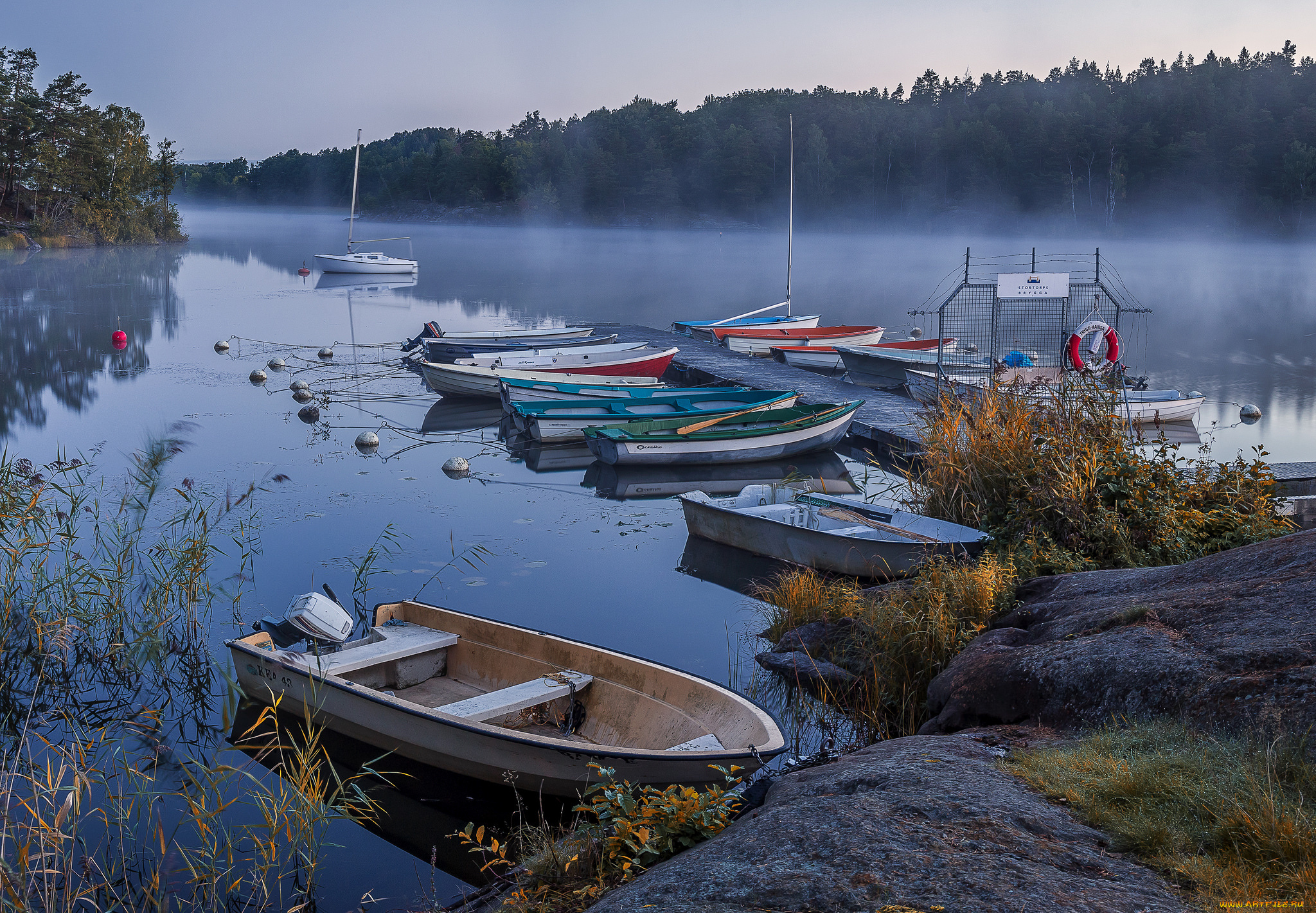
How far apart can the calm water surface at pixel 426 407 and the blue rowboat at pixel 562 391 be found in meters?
0.83

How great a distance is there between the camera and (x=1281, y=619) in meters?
3.97

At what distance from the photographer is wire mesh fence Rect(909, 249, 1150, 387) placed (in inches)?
460

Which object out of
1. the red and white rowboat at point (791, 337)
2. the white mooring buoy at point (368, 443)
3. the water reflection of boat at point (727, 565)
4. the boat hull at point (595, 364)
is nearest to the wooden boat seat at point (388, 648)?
the water reflection of boat at point (727, 565)

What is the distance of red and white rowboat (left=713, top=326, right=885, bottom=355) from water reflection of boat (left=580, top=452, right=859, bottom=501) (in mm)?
9094

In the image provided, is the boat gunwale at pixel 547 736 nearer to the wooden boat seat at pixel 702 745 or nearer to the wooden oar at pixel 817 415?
the wooden boat seat at pixel 702 745

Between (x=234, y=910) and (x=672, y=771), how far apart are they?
6.89 ft

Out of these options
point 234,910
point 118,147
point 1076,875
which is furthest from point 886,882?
point 118,147

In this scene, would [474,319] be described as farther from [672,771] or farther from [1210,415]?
[672,771]

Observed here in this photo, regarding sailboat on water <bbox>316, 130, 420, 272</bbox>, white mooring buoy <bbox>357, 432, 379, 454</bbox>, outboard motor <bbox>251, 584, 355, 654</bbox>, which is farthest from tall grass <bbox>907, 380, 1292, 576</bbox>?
sailboat on water <bbox>316, 130, 420, 272</bbox>

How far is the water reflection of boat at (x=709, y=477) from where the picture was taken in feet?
40.1

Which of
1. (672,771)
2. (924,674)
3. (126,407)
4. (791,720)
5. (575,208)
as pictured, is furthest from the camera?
(575,208)

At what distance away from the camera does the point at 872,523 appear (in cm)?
850

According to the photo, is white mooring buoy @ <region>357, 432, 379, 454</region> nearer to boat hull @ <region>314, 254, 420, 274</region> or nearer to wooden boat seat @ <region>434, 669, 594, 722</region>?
wooden boat seat @ <region>434, 669, 594, 722</region>

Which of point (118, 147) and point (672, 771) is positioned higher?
point (118, 147)
